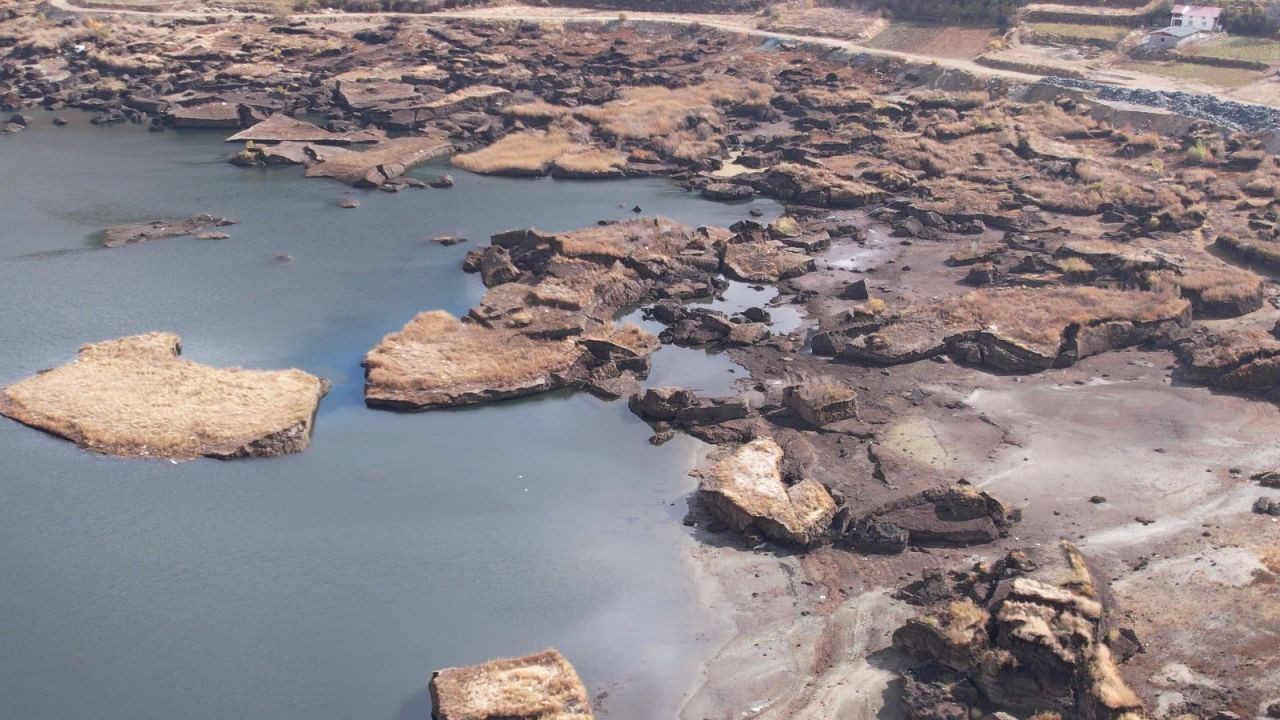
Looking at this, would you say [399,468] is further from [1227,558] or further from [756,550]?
[1227,558]

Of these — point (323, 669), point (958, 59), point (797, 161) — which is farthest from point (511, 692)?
point (958, 59)

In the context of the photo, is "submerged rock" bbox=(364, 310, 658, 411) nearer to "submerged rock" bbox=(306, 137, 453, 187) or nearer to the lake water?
the lake water

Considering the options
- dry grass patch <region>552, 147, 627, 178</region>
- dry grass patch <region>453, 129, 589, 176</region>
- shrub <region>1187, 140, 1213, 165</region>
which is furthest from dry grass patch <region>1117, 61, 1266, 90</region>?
dry grass patch <region>453, 129, 589, 176</region>

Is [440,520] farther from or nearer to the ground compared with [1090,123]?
nearer to the ground

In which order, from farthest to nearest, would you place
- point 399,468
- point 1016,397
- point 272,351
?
1. point 272,351
2. point 1016,397
3. point 399,468

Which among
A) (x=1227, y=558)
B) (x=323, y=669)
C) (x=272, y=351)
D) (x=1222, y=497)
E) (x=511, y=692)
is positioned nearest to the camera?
(x=511, y=692)

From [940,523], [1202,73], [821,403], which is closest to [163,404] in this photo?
[821,403]
